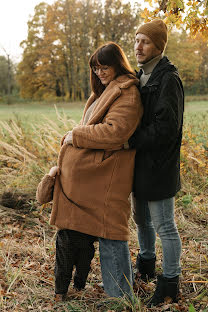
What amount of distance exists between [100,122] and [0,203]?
272 centimetres

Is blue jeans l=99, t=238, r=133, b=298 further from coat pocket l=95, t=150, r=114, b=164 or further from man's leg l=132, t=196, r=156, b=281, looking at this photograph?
coat pocket l=95, t=150, r=114, b=164

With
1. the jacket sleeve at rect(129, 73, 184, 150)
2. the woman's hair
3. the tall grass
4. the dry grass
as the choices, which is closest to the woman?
the woman's hair

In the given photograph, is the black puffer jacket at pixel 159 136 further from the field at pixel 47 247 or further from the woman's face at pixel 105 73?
the field at pixel 47 247

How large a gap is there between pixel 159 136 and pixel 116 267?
0.99 meters

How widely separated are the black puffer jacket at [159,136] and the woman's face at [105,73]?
0.24 meters

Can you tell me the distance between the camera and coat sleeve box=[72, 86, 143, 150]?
7.11ft

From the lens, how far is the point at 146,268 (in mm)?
2877

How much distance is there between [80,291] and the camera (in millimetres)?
2691

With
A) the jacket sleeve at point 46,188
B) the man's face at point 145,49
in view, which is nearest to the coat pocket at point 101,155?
the jacket sleeve at point 46,188

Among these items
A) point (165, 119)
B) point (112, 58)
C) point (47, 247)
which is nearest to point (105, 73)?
point (112, 58)

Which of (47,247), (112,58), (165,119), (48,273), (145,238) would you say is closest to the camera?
(165,119)

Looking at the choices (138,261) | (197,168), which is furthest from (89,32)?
(138,261)

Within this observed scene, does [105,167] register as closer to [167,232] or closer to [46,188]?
[46,188]

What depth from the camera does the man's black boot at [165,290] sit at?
2424 mm
